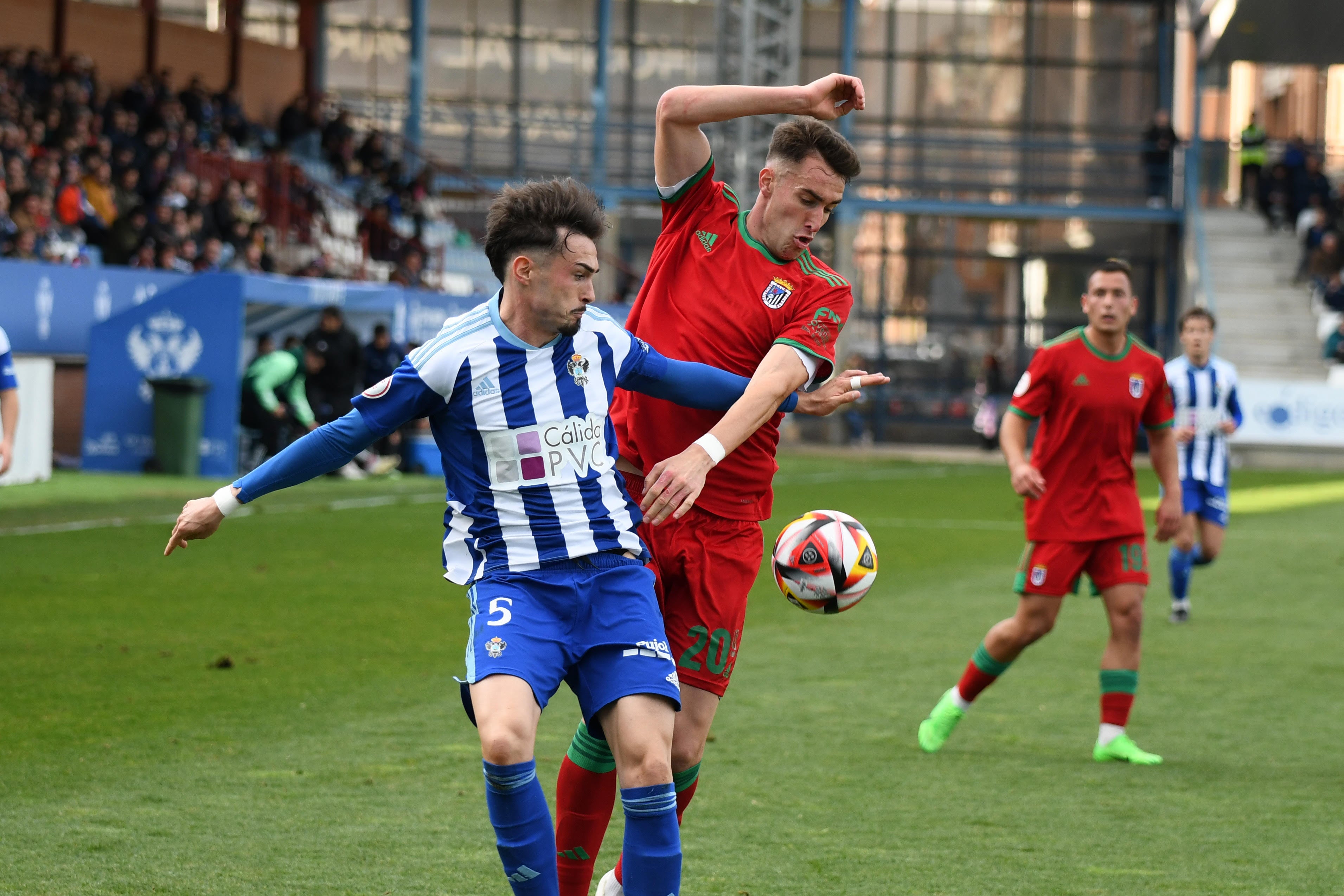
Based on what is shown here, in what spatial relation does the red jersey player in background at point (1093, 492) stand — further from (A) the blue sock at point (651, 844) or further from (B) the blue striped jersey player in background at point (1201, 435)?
(B) the blue striped jersey player in background at point (1201, 435)

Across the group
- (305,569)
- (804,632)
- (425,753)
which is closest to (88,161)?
(305,569)

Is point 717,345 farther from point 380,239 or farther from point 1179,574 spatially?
point 380,239

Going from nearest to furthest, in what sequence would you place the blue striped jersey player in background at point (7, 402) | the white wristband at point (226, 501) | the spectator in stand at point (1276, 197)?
the white wristband at point (226, 501) → the blue striped jersey player in background at point (7, 402) → the spectator in stand at point (1276, 197)

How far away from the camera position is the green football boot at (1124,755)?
673 cm

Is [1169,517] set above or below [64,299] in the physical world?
below

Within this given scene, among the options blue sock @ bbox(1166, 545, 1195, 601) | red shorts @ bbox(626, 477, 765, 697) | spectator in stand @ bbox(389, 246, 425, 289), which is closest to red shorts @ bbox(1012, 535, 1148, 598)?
red shorts @ bbox(626, 477, 765, 697)

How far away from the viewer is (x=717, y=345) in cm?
459

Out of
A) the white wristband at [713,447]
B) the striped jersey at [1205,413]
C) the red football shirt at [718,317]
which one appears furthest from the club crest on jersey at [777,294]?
the striped jersey at [1205,413]

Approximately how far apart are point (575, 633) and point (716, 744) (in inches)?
119

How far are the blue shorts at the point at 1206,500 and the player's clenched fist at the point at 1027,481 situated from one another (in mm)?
A: 5067

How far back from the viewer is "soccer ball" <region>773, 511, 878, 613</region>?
4746 millimetres

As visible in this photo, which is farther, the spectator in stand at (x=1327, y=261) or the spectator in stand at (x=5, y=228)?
the spectator in stand at (x=1327, y=261)

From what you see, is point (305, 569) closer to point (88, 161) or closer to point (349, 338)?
point (349, 338)

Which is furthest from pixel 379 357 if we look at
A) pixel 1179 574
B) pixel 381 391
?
pixel 381 391
